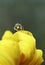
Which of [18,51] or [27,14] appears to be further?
[27,14]

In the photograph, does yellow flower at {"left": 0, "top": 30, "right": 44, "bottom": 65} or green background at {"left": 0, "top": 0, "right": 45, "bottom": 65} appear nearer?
yellow flower at {"left": 0, "top": 30, "right": 44, "bottom": 65}

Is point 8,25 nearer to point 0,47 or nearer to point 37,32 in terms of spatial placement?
point 37,32

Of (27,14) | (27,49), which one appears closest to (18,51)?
(27,49)

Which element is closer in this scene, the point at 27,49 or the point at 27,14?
the point at 27,49

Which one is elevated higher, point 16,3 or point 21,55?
point 16,3

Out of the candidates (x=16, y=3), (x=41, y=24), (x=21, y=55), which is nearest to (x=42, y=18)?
(x=41, y=24)

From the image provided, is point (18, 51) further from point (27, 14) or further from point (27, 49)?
point (27, 14)

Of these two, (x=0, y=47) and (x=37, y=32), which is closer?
(x=0, y=47)

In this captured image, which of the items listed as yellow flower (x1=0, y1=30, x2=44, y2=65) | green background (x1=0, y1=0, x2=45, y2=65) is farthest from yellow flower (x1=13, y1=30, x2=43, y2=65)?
green background (x1=0, y1=0, x2=45, y2=65)

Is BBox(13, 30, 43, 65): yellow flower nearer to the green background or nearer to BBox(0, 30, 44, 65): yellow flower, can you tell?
BBox(0, 30, 44, 65): yellow flower
